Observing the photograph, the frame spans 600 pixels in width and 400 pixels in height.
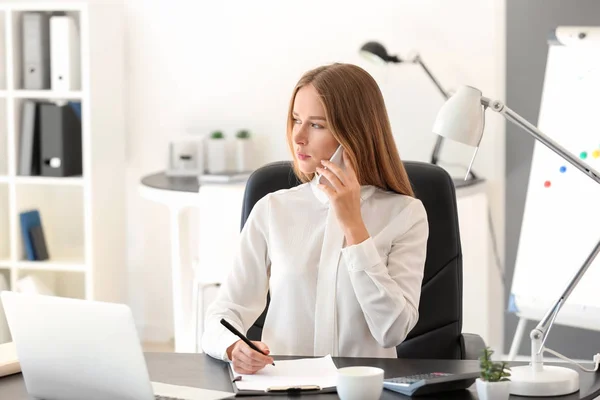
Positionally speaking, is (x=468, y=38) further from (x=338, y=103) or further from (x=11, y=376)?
(x=11, y=376)

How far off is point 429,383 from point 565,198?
6.22 feet

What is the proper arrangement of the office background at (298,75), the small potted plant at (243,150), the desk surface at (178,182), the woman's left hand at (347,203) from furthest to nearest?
1. the small potted plant at (243,150)
2. the office background at (298,75)
3. the desk surface at (178,182)
4. the woman's left hand at (347,203)

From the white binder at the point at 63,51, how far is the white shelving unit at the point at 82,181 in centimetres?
4

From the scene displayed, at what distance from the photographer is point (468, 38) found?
3818 millimetres

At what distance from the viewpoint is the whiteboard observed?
309 centimetres

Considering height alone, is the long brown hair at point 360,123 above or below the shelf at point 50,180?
above

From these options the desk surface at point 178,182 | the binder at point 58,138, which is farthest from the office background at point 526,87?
the binder at point 58,138

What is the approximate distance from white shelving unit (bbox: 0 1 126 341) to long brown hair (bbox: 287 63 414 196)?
2168 mm

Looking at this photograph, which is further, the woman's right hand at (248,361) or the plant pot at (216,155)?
the plant pot at (216,155)

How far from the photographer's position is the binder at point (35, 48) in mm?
3887

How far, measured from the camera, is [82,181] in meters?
3.95

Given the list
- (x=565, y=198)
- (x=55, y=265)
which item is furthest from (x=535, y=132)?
(x=55, y=265)

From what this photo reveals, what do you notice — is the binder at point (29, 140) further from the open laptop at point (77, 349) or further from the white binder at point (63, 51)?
the open laptop at point (77, 349)

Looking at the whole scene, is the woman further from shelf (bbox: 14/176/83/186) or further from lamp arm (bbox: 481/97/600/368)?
shelf (bbox: 14/176/83/186)
